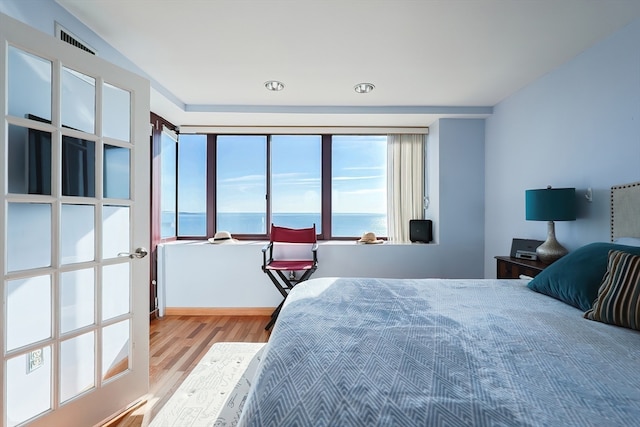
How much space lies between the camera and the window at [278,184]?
12.1 ft

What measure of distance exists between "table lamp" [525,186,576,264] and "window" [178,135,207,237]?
11.5ft

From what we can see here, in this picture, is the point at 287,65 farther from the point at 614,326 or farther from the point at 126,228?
the point at 614,326

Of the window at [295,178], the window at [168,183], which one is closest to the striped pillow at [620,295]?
the window at [295,178]

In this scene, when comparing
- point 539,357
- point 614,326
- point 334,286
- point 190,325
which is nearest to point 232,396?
point 334,286

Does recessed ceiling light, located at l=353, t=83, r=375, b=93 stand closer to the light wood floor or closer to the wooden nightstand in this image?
the wooden nightstand

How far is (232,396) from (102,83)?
204cm

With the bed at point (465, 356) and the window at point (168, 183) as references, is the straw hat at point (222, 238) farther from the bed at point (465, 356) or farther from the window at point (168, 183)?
the bed at point (465, 356)

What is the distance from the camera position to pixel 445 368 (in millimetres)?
797

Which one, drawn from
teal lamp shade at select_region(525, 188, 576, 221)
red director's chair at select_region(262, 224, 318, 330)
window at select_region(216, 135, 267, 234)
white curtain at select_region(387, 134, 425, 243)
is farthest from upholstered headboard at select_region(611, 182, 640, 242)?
window at select_region(216, 135, 267, 234)

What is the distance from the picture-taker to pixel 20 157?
133 cm

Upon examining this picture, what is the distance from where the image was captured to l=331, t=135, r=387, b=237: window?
3.75 m

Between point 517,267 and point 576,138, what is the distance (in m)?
1.09

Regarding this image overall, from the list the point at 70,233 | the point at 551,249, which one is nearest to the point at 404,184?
the point at 551,249

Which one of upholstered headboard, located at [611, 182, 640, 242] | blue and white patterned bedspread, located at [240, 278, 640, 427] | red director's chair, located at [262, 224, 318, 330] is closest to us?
→ blue and white patterned bedspread, located at [240, 278, 640, 427]
